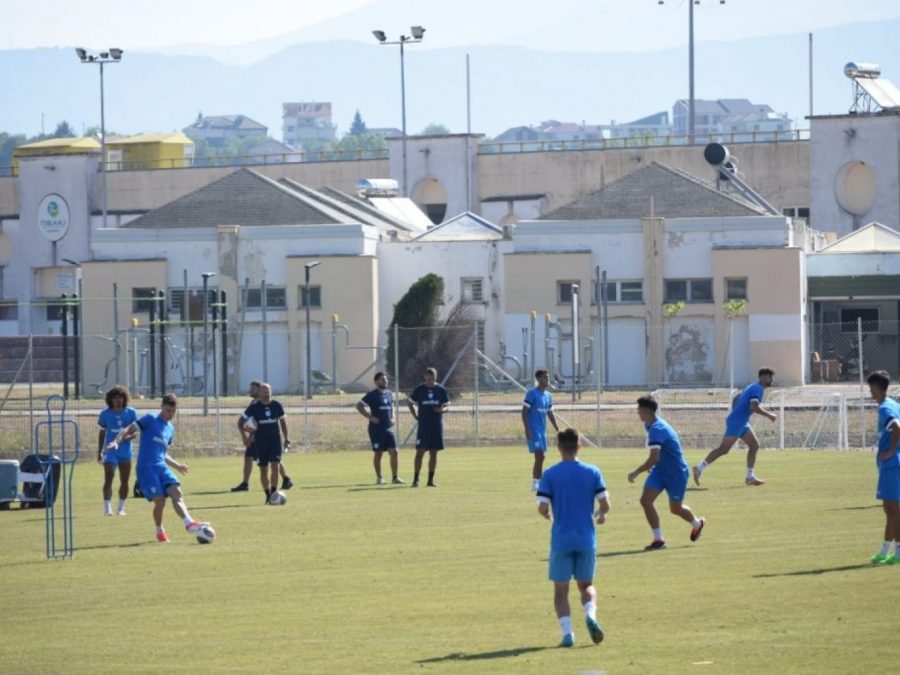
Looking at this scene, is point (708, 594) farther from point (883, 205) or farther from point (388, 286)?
point (883, 205)

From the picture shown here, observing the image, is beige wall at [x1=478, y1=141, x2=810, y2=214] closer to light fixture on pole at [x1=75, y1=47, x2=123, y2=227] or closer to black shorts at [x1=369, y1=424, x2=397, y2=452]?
light fixture on pole at [x1=75, y1=47, x2=123, y2=227]

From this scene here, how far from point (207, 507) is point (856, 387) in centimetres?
3015

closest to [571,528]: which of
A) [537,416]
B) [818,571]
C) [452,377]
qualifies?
[818,571]

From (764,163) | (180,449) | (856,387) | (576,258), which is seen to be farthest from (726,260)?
(180,449)

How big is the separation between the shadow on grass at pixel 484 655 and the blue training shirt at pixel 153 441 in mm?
8711

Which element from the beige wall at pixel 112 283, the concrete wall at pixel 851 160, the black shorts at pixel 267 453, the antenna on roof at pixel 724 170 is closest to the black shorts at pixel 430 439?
the black shorts at pixel 267 453

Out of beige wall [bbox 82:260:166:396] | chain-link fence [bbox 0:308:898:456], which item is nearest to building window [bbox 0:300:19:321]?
chain-link fence [bbox 0:308:898:456]

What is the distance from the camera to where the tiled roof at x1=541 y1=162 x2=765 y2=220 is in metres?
65.9

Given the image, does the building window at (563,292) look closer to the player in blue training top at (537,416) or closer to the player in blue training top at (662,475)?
the player in blue training top at (537,416)

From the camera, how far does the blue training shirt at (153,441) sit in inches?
858

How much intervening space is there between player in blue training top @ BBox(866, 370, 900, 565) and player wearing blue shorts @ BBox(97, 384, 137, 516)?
1147 centimetres

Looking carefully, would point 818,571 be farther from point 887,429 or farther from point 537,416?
point 537,416

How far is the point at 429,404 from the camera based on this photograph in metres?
29.8

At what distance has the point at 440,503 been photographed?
27.0 meters
